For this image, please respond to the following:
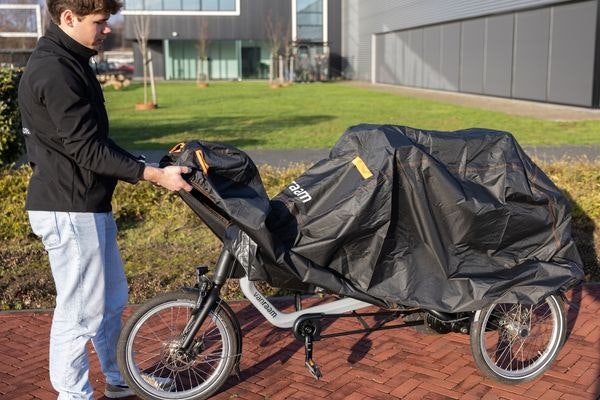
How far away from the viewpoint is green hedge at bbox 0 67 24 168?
7.88 metres

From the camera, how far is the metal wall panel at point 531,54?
2602cm

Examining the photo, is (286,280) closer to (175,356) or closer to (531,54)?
(175,356)

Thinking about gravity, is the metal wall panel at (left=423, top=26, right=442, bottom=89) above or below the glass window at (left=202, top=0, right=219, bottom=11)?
below

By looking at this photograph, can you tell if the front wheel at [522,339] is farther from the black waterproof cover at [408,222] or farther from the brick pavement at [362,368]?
the black waterproof cover at [408,222]

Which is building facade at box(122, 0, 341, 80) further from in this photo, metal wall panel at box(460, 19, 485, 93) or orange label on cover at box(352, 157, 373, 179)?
orange label on cover at box(352, 157, 373, 179)

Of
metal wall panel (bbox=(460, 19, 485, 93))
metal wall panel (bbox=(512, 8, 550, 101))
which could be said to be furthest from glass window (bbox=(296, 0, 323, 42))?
metal wall panel (bbox=(512, 8, 550, 101))

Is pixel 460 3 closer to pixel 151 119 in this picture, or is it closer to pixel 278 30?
pixel 151 119

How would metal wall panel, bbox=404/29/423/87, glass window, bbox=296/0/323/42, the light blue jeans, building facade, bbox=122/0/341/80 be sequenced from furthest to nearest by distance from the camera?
1. glass window, bbox=296/0/323/42
2. building facade, bbox=122/0/341/80
3. metal wall panel, bbox=404/29/423/87
4. the light blue jeans

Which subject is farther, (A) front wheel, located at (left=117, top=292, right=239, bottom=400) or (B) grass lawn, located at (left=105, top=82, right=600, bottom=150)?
(B) grass lawn, located at (left=105, top=82, right=600, bottom=150)

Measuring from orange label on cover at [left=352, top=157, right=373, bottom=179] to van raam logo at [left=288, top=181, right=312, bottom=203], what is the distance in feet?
0.94

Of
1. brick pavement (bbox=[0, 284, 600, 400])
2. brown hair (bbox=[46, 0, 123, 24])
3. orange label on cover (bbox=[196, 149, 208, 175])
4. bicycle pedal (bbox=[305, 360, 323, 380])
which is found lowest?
brick pavement (bbox=[0, 284, 600, 400])

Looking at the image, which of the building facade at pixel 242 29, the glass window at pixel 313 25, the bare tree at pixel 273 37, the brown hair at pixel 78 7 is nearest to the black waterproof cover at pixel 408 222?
the brown hair at pixel 78 7

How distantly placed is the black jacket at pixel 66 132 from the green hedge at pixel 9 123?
5148mm

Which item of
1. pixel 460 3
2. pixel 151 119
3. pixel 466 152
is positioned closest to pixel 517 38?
pixel 460 3
